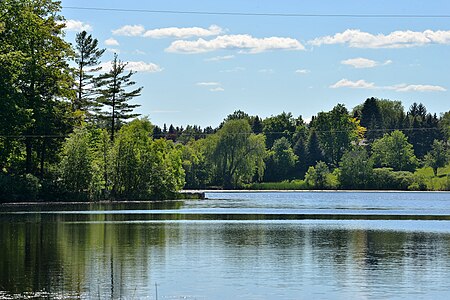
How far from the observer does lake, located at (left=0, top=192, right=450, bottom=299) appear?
25766mm

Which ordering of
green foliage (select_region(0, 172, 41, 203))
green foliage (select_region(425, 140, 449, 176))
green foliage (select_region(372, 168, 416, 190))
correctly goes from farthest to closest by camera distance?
green foliage (select_region(425, 140, 449, 176)) < green foliage (select_region(372, 168, 416, 190)) < green foliage (select_region(0, 172, 41, 203))

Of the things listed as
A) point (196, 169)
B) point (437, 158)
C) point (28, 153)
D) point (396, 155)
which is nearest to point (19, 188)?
point (28, 153)

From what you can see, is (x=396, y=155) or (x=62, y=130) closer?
(x=62, y=130)

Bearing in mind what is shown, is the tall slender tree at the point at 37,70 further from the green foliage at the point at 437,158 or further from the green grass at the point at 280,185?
the green foliage at the point at 437,158

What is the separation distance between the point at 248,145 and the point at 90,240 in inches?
4431

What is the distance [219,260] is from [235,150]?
120 metres

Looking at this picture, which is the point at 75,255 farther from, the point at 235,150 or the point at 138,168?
the point at 235,150

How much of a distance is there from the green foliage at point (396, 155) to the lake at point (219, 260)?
130023mm

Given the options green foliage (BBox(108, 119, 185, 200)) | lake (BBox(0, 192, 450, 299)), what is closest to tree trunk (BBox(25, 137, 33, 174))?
green foliage (BBox(108, 119, 185, 200))

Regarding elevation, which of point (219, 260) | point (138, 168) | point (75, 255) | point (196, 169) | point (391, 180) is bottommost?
point (219, 260)

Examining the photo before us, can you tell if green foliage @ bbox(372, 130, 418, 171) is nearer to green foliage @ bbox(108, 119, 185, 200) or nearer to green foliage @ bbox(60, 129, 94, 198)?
green foliage @ bbox(108, 119, 185, 200)

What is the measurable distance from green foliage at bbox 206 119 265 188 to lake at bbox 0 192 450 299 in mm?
94548

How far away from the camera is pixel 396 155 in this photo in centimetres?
18675

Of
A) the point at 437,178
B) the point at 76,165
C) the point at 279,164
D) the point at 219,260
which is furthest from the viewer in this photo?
the point at 279,164
